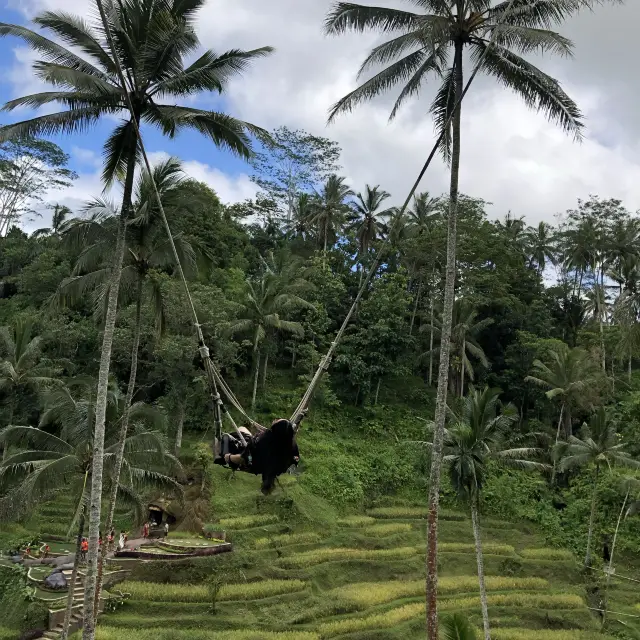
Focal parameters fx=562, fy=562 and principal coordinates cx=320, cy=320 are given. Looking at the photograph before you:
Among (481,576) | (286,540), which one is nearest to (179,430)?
(286,540)

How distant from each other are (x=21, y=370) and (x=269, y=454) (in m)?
16.8

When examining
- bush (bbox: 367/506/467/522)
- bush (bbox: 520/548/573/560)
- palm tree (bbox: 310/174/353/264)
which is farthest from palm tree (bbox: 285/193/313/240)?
bush (bbox: 520/548/573/560)

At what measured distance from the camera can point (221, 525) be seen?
17.3 meters

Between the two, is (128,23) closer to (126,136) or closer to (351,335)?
(126,136)

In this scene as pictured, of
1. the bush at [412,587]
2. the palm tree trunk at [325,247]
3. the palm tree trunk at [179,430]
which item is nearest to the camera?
the bush at [412,587]

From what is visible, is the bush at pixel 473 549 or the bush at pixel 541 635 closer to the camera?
the bush at pixel 541 635

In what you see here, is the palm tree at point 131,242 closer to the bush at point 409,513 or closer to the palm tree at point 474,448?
the palm tree at point 474,448

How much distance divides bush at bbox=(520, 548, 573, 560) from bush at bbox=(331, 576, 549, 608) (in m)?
1.55

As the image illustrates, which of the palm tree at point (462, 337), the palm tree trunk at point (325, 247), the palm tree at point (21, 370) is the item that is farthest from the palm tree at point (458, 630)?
the palm tree trunk at point (325, 247)

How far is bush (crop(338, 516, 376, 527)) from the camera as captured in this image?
19.1 metres

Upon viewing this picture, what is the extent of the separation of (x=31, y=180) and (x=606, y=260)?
3380cm

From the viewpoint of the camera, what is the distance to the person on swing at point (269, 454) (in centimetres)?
515

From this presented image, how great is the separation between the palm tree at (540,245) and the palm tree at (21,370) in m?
29.7

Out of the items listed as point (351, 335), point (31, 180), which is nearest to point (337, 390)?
point (351, 335)
